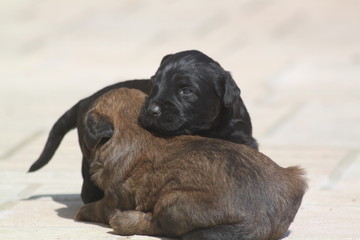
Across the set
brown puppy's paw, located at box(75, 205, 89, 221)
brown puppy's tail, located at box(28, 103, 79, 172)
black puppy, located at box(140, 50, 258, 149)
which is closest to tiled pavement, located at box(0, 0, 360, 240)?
brown puppy's paw, located at box(75, 205, 89, 221)

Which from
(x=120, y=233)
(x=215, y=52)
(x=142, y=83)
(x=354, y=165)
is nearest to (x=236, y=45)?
(x=215, y=52)

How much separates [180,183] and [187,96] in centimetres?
69

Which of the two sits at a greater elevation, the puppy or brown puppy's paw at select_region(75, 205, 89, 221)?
the puppy

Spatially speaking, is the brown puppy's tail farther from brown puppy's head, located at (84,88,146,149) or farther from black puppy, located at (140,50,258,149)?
black puppy, located at (140,50,258,149)

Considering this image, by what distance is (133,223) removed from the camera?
5.93 metres

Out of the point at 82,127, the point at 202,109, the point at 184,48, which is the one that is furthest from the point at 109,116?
the point at 184,48

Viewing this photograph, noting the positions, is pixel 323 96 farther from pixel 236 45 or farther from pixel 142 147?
pixel 142 147

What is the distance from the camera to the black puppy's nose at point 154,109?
6.00 metres

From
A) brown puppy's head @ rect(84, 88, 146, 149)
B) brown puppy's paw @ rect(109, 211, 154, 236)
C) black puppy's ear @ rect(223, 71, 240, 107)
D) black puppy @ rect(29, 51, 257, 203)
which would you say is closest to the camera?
brown puppy's paw @ rect(109, 211, 154, 236)

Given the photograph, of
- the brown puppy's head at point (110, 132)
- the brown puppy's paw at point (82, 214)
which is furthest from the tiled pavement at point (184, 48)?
the brown puppy's head at point (110, 132)

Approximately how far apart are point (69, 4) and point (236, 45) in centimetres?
362

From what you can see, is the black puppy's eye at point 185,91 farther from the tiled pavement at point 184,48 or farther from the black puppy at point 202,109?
the tiled pavement at point 184,48

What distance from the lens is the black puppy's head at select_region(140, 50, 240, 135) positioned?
608cm

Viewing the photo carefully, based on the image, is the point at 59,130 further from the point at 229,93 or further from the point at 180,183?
the point at 180,183
